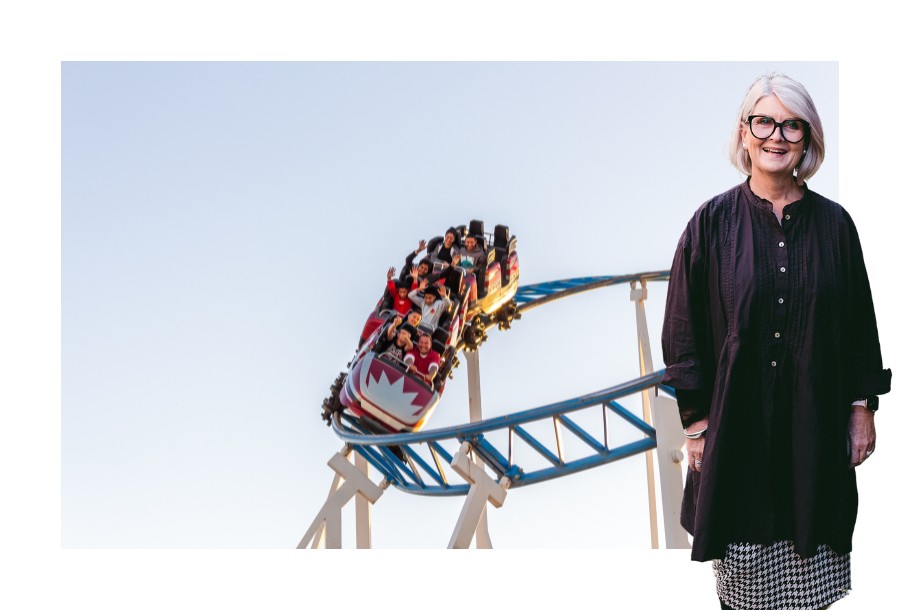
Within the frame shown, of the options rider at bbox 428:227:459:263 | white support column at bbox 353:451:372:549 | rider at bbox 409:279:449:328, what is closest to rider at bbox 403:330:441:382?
rider at bbox 409:279:449:328

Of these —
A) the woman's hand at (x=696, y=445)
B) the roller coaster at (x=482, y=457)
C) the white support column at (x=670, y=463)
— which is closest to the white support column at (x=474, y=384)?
the roller coaster at (x=482, y=457)

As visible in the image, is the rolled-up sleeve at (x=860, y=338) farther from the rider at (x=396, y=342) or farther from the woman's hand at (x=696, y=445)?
the rider at (x=396, y=342)

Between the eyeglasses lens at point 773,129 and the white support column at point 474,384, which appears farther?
the white support column at point 474,384

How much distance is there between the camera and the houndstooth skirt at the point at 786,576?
1.75 m

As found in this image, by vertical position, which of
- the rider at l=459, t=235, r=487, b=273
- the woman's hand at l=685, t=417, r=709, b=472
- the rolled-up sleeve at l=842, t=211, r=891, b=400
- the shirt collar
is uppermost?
the rider at l=459, t=235, r=487, b=273

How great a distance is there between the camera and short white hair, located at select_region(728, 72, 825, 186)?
1768 mm

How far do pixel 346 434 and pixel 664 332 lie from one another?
12.6 feet

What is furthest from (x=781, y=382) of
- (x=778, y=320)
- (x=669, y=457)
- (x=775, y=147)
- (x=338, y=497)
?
(x=338, y=497)

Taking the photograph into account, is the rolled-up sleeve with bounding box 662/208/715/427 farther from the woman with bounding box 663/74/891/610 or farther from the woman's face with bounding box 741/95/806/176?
the woman's face with bounding box 741/95/806/176

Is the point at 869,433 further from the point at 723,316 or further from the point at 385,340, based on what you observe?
the point at 385,340

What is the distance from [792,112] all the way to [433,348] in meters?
3.75

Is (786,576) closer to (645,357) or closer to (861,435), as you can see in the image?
(861,435)

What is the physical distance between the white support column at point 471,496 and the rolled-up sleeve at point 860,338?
2.58 m

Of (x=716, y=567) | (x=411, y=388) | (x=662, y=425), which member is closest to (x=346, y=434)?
(x=411, y=388)
